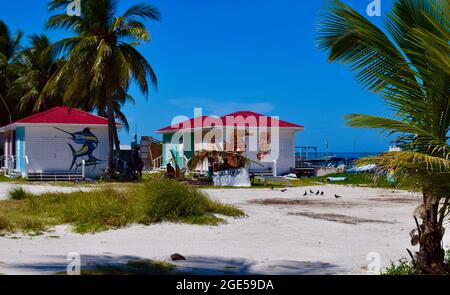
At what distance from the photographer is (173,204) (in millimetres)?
11828

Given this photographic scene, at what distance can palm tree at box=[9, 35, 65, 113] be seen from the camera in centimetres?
3950

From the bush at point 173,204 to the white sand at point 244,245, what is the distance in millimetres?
342

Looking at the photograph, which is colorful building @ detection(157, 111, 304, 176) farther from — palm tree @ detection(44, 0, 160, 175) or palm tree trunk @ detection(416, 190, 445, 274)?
palm tree trunk @ detection(416, 190, 445, 274)

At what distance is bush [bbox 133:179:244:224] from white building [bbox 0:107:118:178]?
16721 mm

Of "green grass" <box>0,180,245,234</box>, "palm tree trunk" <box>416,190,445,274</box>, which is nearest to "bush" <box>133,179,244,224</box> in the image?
"green grass" <box>0,180,245,234</box>

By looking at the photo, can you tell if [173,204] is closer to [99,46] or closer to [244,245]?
[244,245]

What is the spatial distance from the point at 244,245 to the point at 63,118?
21688 mm

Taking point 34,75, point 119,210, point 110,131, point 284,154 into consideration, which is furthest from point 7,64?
point 119,210

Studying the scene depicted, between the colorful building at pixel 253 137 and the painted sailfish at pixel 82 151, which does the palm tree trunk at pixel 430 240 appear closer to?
the colorful building at pixel 253 137

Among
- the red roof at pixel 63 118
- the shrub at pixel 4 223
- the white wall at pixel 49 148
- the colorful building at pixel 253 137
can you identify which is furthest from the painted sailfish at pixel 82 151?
the shrub at pixel 4 223

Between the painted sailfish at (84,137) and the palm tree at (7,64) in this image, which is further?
the palm tree at (7,64)

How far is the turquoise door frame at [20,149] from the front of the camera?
2917 centimetres
